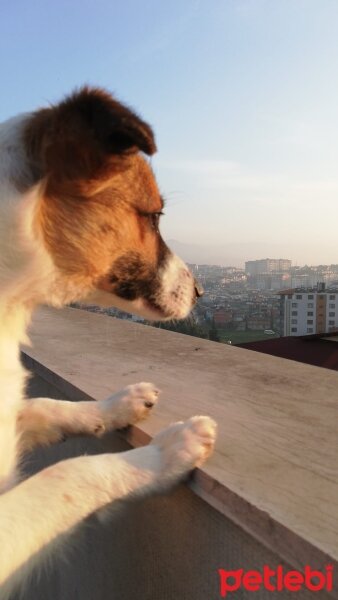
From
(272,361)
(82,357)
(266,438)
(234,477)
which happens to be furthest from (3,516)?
(272,361)

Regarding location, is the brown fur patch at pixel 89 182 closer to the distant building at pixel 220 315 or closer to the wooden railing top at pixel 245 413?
the wooden railing top at pixel 245 413

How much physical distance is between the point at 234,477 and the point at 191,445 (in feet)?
0.58

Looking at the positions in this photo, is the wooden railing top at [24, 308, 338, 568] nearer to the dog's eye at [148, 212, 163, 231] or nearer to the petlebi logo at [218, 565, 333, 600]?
the petlebi logo at [218, 565, 333, 600]

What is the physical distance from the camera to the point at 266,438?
1190 millimetres

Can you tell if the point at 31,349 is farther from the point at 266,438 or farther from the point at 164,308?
the point at 266,438

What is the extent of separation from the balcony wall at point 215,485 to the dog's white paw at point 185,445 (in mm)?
33

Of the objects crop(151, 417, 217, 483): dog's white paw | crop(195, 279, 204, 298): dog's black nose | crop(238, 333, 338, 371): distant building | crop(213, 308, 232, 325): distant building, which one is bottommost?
crop(238, 333, 338, 371): distant building

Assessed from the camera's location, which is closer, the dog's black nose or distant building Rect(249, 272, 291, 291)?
the dog's black nose

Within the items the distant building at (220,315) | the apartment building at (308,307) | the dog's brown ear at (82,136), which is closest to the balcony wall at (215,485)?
the dog's brown ear at (82,136)

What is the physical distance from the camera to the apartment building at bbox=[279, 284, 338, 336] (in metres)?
9.39

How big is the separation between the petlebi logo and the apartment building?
8385 millimetres

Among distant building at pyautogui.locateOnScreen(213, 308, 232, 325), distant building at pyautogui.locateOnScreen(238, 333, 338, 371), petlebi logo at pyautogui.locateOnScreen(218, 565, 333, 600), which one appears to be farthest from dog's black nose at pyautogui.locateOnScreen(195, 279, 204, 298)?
distant building at pyautogui.locateOnScreen(238, 333, 338, 371)

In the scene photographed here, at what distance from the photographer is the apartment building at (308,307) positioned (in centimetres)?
939

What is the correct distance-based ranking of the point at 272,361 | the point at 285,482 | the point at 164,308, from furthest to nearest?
the point at 272,361
the point at 164,308
the point at 285,482
